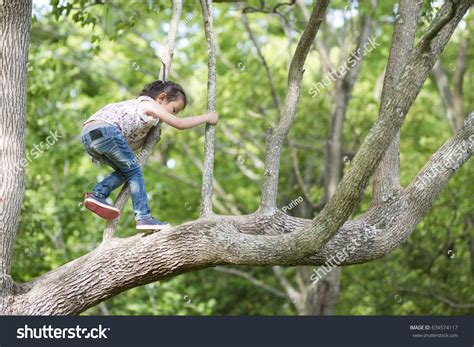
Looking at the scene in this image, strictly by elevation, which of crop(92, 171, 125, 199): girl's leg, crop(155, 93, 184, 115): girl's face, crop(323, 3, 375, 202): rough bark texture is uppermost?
crop(323, 3, 375, 202): rough bark texture

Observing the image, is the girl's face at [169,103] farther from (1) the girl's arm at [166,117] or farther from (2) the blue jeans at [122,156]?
(2) the blue jeans at [122,156]

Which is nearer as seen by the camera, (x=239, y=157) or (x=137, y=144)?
(x=137, y=144)

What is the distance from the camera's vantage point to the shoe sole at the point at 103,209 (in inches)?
212

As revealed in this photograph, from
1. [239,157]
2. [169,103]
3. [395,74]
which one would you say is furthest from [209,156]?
[239,157]

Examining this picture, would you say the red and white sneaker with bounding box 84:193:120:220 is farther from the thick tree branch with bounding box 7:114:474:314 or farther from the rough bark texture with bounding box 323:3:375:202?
the rough bark texture with bounding box 323:3:375:202

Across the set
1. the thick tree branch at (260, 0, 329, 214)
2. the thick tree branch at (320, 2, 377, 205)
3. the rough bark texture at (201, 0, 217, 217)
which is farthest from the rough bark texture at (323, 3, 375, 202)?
the rough bark texture at (201, 0, 217, 217)

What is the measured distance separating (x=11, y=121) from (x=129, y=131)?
0.80 meters

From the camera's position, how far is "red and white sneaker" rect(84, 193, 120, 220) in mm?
5381

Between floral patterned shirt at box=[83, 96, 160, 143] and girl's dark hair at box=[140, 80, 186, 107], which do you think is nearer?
floral patterned shirt at box=[83, 96, 160, 143]

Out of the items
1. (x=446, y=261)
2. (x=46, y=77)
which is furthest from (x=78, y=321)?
(x=446, y=261)

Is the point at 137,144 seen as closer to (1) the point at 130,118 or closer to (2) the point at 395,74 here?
(1) the point at 130,118

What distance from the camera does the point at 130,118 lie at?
18.0ft

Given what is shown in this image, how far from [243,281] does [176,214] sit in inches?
101

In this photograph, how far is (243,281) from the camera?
16.5 metres
